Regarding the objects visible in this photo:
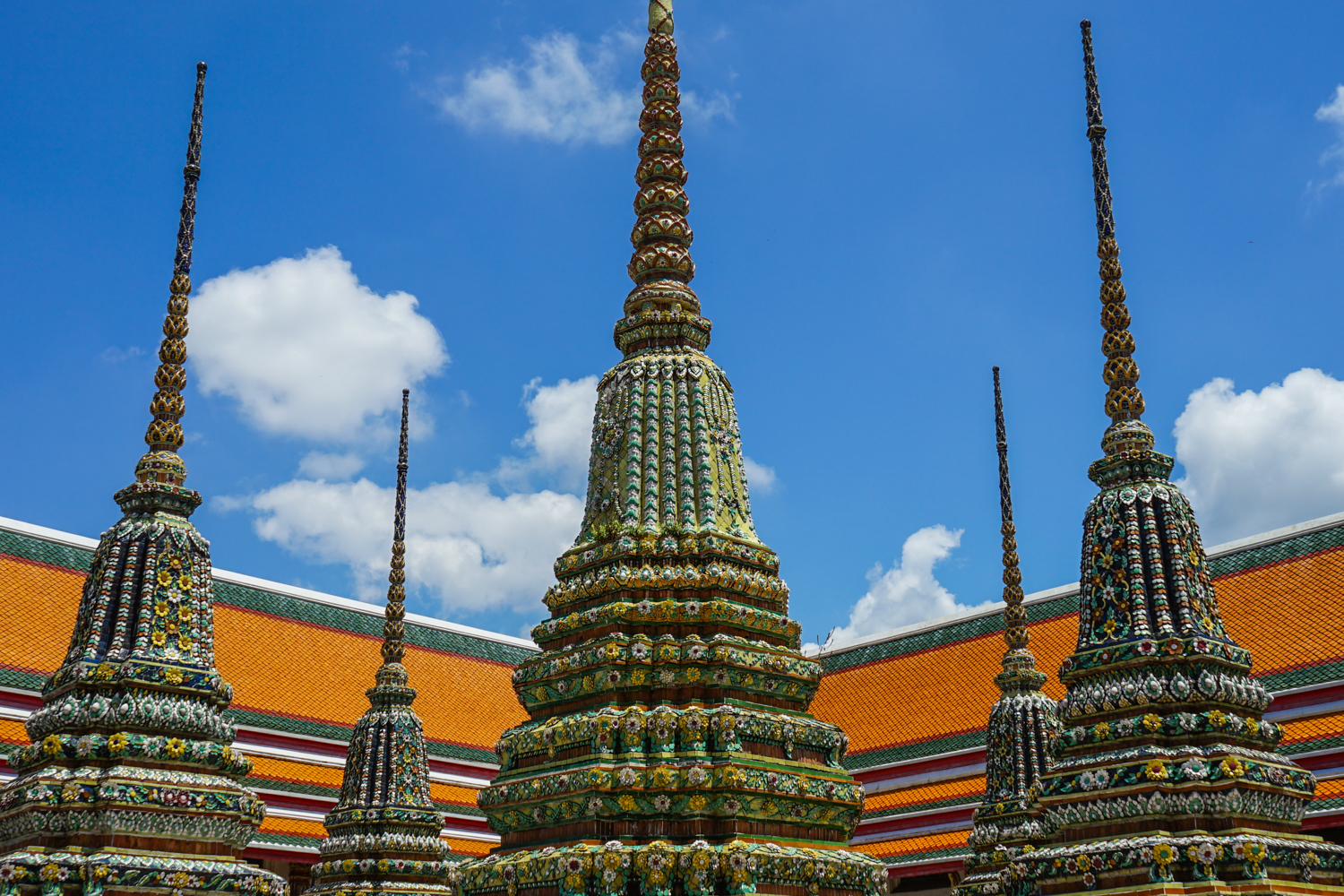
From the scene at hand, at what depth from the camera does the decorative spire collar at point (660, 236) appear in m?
12.8

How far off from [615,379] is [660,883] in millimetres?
5081

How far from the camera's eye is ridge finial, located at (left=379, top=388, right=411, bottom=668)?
17734 mm

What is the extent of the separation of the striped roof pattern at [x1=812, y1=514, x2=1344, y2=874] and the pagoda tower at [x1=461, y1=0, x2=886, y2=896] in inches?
497

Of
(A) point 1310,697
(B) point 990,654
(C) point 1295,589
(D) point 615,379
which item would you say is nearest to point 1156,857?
(D) point 615,379

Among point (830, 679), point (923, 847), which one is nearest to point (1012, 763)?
point (923, 847)

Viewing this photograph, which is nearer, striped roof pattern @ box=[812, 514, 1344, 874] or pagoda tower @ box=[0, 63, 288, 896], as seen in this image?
pagoda tower @ box=[0, 63, 288, 896]

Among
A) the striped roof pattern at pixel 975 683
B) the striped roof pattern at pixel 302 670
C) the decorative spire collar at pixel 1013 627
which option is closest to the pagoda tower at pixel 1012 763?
the decorative spire collar at pixel 1013 627

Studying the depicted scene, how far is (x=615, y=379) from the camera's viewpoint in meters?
12.7

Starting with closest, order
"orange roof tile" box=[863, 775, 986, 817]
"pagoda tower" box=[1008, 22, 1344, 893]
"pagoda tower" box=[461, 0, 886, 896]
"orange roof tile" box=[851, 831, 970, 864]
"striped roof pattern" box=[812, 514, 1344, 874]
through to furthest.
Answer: "pagoda tower" box=[1008, 22, 1344, 893] → "pagoda tower" box=[461, 0, 886, 896] → "striped roof pattern" box=[812, 514, 1344, 874] → "orange roof tile" box=[851, 831, 970, 864] → "orange roof tile" box=[863, 775, 986, 817]

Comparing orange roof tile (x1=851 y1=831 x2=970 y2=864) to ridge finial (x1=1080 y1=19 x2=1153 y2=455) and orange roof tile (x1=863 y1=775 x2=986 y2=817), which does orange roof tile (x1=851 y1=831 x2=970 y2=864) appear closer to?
orange roof tile (x1=863 y1=775 x2=986 y2=817)

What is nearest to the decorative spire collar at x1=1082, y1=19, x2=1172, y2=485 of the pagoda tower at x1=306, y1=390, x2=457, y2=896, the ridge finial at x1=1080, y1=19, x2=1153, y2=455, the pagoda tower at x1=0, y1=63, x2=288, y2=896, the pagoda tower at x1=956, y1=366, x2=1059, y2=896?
the ridge finial at x1=1080, y1=19, x2=1153, y2=455

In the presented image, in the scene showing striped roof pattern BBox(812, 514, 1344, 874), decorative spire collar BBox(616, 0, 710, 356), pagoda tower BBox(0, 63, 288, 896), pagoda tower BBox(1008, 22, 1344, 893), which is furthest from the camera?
striped roof pattern BBox(812, 514, 1344, 874)

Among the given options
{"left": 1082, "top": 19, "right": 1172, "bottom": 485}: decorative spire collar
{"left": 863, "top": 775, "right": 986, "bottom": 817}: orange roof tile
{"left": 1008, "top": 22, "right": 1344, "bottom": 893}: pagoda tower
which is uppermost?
{"left": 1082, "top": 19, "right": 1172, "bottom": 485}: decorative spire collar

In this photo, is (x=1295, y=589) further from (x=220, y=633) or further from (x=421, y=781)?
(x=220, y=633)
